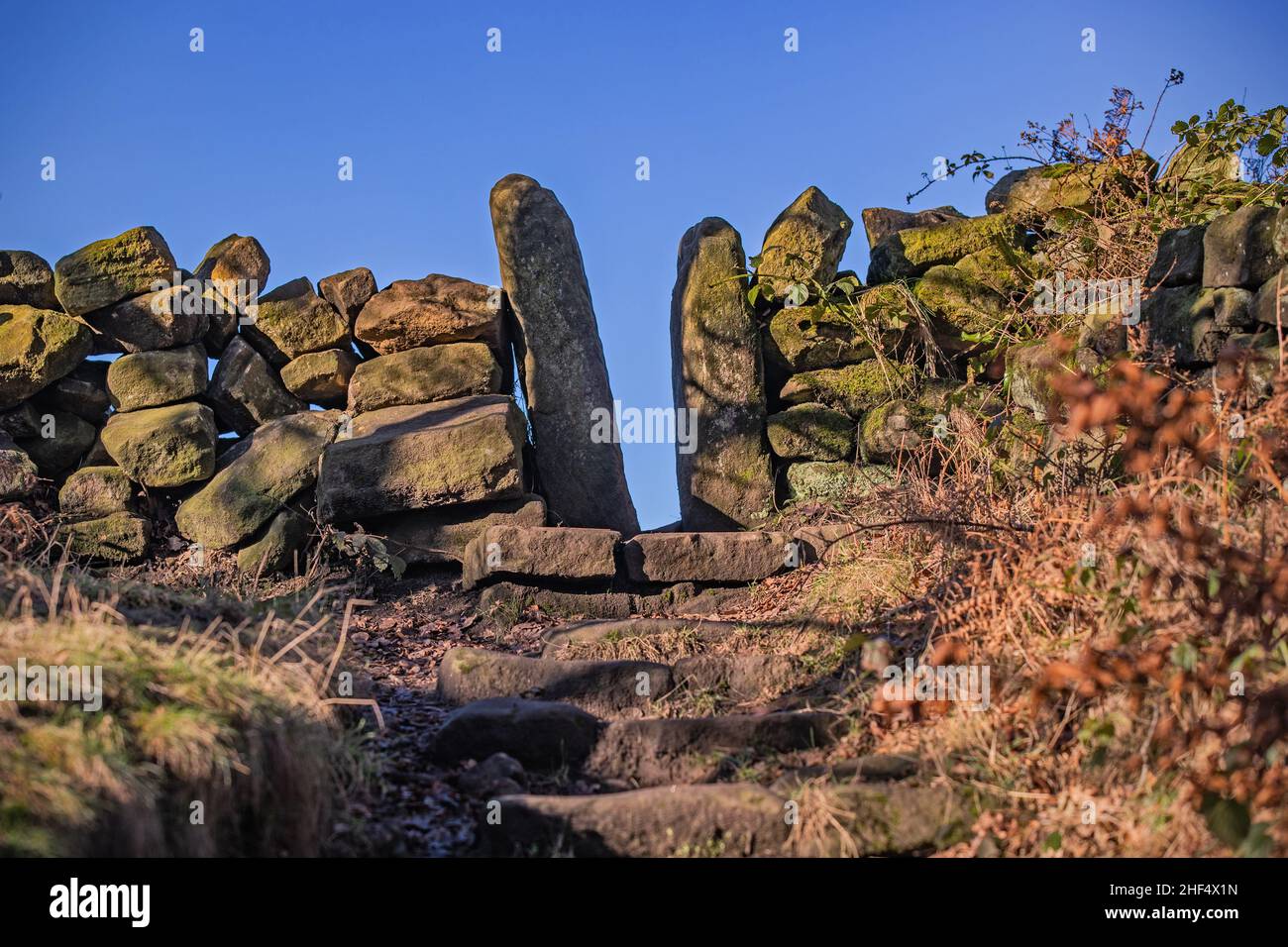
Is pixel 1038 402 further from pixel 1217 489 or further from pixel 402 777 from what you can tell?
pixel 402 777

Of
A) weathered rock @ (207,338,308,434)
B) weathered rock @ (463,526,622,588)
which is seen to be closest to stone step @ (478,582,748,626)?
weathered rock @ (463,526,622,588)

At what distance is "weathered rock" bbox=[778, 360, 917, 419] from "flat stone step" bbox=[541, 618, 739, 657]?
287 centimetres

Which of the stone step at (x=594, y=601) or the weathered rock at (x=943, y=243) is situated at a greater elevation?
the weathered rock at (x=943, y=243)

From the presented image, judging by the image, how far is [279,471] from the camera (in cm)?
812

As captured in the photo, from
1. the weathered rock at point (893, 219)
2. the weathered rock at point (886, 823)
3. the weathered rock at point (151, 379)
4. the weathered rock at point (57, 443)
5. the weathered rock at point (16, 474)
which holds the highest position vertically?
the weathered rock at point (893, 219)

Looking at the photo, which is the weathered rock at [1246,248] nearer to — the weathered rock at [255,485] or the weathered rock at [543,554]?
the weathered rock at [543,554]

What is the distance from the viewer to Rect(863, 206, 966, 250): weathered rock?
937 centimetres

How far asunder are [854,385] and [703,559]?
2.11 meters

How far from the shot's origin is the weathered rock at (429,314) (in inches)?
336

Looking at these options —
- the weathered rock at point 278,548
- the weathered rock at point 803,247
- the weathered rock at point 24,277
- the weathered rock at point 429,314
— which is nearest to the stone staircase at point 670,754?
the weathered rock at point 278,548

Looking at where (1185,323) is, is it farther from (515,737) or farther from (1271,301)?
(515,737)

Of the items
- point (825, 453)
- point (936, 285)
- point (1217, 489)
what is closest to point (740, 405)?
point (825, 453)

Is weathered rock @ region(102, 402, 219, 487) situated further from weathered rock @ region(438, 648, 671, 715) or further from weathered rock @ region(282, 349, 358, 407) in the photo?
weathered rock @ region(438, 648, 671, 715)

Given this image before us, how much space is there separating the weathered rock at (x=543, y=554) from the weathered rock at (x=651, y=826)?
11.9 feet
